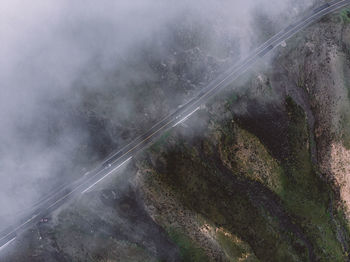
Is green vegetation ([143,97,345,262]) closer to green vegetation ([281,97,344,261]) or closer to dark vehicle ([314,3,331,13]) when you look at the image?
green vegetation ([281,97,344,261])

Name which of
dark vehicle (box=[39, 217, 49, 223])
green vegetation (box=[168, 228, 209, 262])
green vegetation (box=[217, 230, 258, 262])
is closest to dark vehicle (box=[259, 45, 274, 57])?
green vegetation (box=[217, 230, 258, 262])

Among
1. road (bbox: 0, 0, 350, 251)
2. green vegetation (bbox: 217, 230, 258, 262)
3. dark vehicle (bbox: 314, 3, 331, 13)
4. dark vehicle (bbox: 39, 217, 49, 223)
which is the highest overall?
dark vehicle (bbox: 314, 3, 331, 13)

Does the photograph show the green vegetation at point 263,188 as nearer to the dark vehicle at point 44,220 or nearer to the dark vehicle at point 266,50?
the dark vehicle at point 266,50

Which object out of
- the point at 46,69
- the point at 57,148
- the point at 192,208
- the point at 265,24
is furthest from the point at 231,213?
the point at 46,69

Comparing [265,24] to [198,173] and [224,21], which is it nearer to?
[224,21]

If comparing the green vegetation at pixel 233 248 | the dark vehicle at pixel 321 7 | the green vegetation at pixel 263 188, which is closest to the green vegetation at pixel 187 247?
the green vegetation at pixel 233 248
